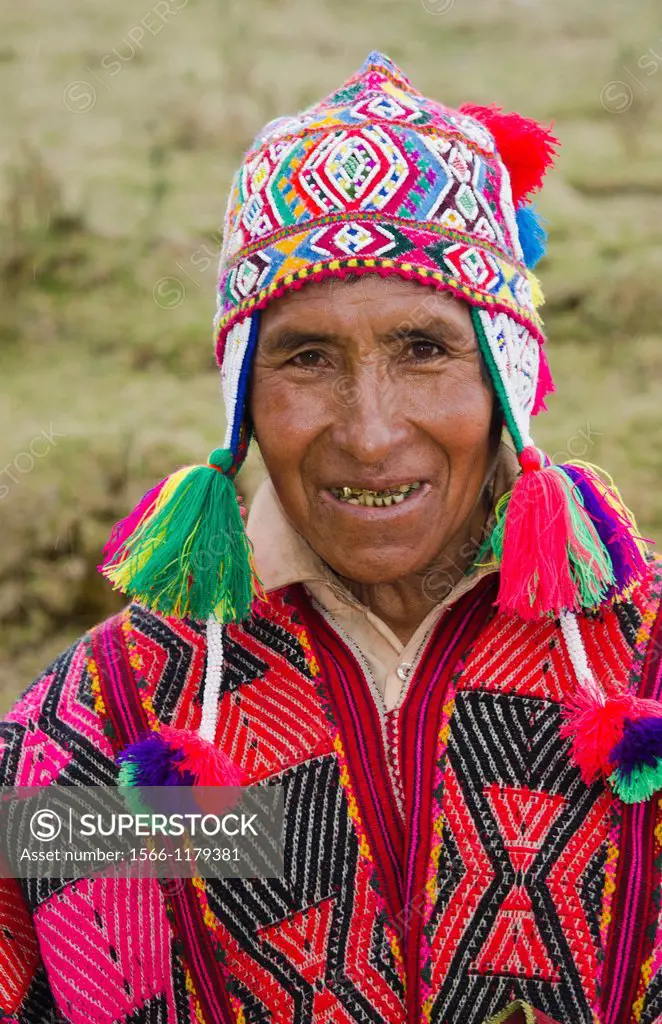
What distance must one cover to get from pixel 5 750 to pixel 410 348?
1103mm

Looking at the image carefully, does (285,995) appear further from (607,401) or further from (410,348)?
(607,401)

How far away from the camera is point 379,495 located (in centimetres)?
202

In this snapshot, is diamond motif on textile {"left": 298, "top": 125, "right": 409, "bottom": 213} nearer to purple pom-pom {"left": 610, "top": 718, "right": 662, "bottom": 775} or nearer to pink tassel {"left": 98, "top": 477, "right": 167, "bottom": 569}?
pink tassel {"left": 98, "top": 477, "right": 167, "bottom": 569}

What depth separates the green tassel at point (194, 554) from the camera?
2.10 meters

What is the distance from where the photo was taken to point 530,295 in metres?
2.13

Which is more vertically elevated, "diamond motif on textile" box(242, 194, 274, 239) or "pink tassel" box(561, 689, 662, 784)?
"diamond motif on textile" box(242, 194, 274, 239)

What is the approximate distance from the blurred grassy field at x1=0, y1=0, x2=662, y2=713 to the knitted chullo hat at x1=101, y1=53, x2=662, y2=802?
2433 millimetres

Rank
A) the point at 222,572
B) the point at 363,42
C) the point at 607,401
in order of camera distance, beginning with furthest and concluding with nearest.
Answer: the point at 363,42 < the point at 607,401 < the point at 222,572

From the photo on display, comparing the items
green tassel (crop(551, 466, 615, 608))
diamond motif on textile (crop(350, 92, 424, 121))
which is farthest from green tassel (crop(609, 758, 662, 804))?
diamond motif on textile (crop(350, 92, 424, 121))

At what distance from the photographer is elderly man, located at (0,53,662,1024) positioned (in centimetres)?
195

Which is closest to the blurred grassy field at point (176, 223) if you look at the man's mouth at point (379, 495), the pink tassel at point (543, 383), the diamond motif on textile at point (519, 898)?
the pink tassel at point (543, 383)

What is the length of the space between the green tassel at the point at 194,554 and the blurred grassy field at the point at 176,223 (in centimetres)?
241

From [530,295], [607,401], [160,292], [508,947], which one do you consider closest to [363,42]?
[160,292]

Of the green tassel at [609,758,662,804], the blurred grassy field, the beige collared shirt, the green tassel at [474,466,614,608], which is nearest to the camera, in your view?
the green tassel at [609,758,662,804]
